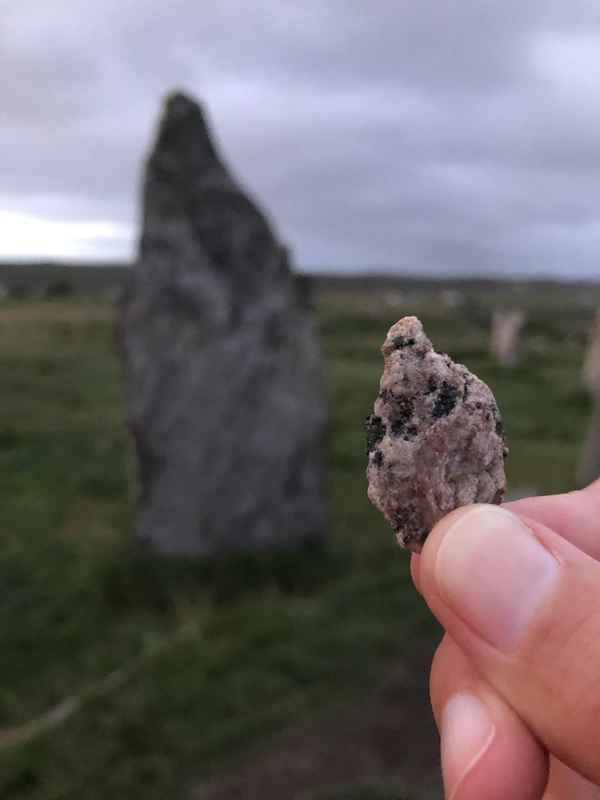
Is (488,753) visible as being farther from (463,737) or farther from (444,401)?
(444,401)

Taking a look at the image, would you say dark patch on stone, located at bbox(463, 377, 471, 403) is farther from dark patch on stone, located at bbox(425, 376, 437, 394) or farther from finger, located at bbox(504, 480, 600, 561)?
finger, located at bbox(504, 480, 600, 561)

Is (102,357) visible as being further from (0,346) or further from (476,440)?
(476,440)

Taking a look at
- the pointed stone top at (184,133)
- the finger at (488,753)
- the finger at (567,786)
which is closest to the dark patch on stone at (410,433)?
the finger at (488,753)

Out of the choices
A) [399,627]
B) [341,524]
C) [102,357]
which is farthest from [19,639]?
[102,357]

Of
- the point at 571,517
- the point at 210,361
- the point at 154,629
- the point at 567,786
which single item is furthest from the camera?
the point at 210,361

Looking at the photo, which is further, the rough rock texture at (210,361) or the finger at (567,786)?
the rough rock texture at (210,361)

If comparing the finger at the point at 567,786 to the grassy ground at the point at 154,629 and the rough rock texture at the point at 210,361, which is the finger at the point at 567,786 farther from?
the rough rock texture at the point at 210,361

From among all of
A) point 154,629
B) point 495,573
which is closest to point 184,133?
point 154,629
